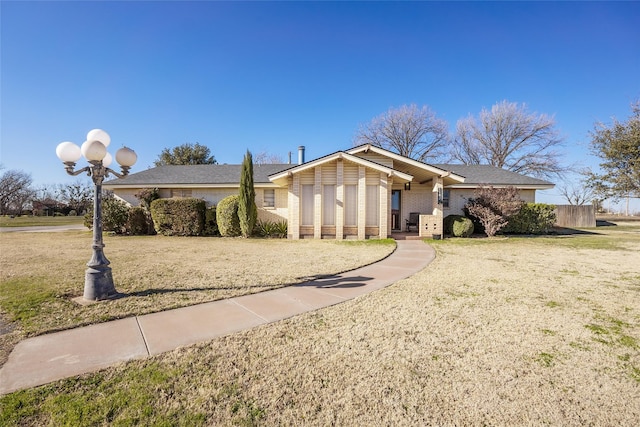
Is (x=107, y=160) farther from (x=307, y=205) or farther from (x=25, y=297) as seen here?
(x=307, y=205)

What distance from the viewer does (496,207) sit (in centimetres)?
1312

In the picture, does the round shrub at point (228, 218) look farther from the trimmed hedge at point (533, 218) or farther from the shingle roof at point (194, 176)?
the trimmed hedge at point (533, 218)

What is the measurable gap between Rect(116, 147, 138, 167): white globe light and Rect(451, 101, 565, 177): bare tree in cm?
3618

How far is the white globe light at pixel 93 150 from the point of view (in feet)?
15.0

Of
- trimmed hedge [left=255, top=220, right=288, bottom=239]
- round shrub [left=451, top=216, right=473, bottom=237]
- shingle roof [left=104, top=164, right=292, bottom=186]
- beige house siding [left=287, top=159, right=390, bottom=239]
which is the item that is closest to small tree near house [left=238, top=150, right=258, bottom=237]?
trimmed hedge [left=255, top=220, right=288, bottom=239]

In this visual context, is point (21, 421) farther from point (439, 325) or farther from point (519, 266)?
point (519, 266)

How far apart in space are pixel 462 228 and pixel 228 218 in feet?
38.8

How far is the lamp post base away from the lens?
4465 mm

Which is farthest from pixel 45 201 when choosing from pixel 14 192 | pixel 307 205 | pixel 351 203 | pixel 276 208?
pixel 351 203

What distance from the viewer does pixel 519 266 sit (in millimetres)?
7160

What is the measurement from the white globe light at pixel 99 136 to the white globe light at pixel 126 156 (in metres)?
0.29

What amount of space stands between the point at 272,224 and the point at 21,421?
12.3m

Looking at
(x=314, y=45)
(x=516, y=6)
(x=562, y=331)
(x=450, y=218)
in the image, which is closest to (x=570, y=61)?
(x=516, y=6)

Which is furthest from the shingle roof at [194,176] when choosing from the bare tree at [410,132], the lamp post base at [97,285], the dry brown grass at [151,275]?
the bare tree at [410,132]
